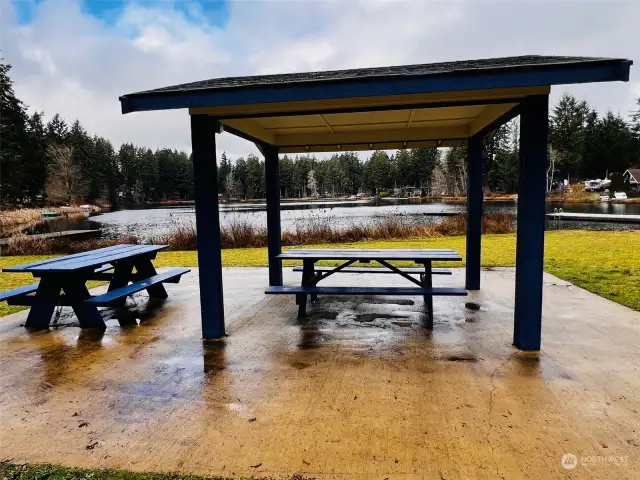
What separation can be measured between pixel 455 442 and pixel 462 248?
27.1 feet

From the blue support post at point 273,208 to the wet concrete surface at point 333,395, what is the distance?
5.02 feet

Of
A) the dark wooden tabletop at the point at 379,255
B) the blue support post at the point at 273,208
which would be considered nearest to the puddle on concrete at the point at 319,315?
the dark wooden tabletop at the point at 379,255

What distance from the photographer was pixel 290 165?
7888 cm

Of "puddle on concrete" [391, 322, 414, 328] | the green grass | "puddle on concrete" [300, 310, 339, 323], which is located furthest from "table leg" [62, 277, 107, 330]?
"puddle on concrete" [391, 322, 414, 328]

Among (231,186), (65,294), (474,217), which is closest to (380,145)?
(474,217)

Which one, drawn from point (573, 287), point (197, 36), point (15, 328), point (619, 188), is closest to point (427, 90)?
point (573, 287)

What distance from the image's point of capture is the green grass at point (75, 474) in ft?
6.18

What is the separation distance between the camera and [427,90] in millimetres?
2971

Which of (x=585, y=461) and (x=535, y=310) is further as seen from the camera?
(x=535, y=310)

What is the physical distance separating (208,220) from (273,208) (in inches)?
89.3

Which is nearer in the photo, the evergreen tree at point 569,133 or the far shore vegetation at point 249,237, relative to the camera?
the far shore vegetation at point 249,237

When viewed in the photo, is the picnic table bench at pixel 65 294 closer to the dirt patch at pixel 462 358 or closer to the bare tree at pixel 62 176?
the dirt patch at pixel 462 358

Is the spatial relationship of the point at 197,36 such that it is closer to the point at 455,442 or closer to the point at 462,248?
the point at 462,248
